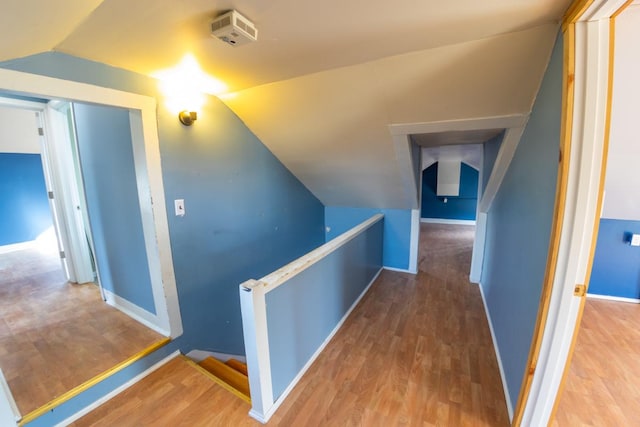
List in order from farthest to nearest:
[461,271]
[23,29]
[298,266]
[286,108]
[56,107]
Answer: [461,271] < [56,107] < [286,108] < [298,266] < [23,29]

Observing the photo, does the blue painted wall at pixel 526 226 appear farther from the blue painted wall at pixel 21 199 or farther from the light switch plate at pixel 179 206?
the blue painted wall at pixel 21 199

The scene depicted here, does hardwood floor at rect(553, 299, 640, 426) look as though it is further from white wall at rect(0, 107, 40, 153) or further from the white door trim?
white wall at rect(0, 107, 40, 153)

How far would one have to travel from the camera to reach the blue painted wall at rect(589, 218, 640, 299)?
2.53m

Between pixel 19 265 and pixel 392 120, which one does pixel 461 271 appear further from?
pixel 19 265

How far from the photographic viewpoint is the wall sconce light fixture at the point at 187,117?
1.83 meters

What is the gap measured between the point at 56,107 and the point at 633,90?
14.0 feet

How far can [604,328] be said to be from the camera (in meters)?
2.17

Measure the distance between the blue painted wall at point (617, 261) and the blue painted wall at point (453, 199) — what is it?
3.76m

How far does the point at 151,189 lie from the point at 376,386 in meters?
1.99

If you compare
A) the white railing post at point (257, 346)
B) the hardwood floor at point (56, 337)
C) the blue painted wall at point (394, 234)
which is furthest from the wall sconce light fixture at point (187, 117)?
the blue painted wall at point (394, 234)

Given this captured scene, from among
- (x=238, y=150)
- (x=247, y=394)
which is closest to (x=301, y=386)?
(x=247, y=394)

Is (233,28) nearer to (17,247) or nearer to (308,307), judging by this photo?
(308,307)

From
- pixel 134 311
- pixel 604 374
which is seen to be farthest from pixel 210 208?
pixel 604 374

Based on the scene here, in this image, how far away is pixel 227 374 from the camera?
6.22 ft
